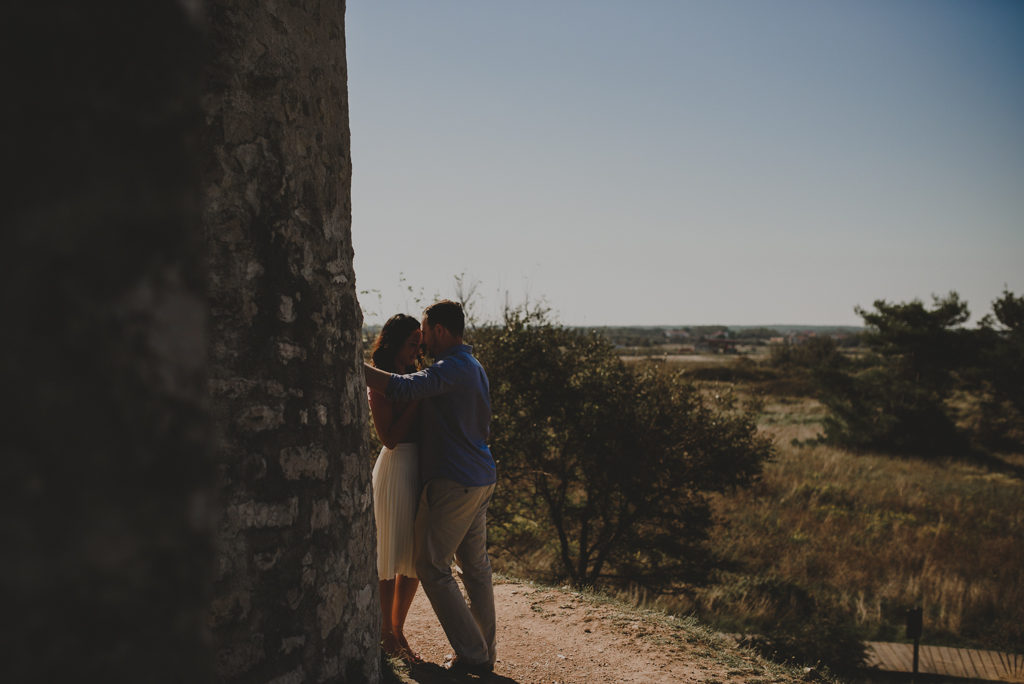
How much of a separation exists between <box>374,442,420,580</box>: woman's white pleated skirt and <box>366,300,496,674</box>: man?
8 centimetres

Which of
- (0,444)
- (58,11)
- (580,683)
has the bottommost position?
(580,683)

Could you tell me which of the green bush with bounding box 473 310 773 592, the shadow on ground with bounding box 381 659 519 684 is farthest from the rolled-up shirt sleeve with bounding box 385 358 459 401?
the green bush with bounding box 473 310 773 592

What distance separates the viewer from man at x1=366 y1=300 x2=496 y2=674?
410cm

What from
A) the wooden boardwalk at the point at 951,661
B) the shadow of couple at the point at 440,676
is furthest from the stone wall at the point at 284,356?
the wooden boardwalk at the point at 951,661

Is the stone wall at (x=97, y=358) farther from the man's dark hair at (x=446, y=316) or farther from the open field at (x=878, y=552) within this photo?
the open field at (x=878, y=552)

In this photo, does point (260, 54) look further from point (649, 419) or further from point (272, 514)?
point (649, 419)

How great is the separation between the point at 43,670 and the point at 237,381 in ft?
7.11

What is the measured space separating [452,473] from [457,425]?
0.96ft

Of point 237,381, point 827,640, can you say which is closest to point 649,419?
point 827,640

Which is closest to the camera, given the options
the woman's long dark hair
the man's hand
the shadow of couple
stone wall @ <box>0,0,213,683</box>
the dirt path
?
stone wall @ <box>0,0,213,683</box>

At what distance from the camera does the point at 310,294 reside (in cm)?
310

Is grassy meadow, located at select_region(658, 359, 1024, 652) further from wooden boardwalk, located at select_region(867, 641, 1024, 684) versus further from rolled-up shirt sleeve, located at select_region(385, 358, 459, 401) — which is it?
rolled-up shirt sleeve, located at select_region(385, 358, 459, 401)

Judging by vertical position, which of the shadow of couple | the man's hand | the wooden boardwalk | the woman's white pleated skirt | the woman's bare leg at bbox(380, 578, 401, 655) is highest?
the man's hand

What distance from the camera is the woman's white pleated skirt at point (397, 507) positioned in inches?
166
